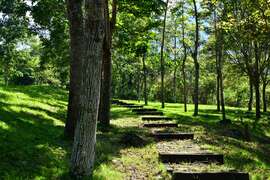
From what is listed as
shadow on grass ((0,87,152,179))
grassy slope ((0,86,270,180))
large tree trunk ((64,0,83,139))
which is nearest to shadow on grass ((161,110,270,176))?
grassy slope ((0,86,270,180))

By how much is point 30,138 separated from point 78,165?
3.78 metres

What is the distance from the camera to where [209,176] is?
1049 centimetres

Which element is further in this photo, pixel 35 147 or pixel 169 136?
pixel 169 136

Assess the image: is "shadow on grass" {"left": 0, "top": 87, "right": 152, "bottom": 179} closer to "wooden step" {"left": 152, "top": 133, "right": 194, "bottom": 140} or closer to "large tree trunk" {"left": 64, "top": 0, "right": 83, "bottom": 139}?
"large tree trunk" {"left": 64, "top": 0, "right": 83, "bottom": 139}

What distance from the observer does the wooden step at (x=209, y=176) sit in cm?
1036

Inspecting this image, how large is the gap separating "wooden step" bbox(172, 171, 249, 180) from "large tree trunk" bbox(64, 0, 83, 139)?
482cm

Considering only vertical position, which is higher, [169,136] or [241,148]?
[169,136]

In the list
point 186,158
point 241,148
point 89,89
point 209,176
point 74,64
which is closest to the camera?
point 89,89

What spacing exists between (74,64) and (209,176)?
6439 mm

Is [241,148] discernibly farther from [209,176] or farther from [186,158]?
[209,176]

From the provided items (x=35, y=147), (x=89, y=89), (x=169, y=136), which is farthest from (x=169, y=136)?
(x=89, y=89)

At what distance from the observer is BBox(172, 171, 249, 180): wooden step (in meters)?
10.4

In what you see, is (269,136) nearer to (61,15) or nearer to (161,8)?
(161,8)

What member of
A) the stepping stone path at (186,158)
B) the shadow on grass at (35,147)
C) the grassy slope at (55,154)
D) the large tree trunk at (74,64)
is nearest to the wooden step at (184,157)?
the stepping stone path at (186,158)
